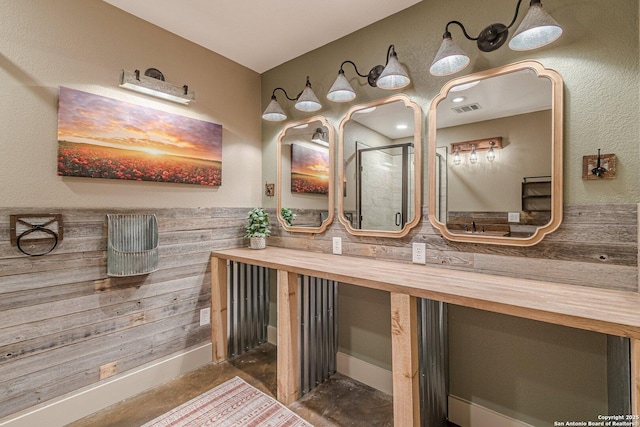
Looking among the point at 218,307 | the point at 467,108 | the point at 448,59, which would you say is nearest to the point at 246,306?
the point at 218,307

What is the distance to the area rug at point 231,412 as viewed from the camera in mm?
1758

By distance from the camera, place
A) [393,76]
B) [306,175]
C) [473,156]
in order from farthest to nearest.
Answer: [306,175]
[393,76]
[473,156]

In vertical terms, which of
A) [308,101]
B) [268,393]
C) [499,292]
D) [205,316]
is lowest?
[268,393]

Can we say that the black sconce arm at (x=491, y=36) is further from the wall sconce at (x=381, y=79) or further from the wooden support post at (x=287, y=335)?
the wooden support post at (x=287, y=335)

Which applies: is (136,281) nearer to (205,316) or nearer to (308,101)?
(205,316)

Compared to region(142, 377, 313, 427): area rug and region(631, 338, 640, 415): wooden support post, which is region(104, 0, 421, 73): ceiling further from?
region(142, 377, 313, 427): area rug

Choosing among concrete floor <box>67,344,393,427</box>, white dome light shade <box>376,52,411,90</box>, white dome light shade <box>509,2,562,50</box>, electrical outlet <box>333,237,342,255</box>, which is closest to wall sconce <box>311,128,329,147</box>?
white dome light shade <box>376,52,411,90</box>

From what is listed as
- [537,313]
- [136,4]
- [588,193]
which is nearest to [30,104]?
[136,4]

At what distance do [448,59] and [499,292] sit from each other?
1210 mm

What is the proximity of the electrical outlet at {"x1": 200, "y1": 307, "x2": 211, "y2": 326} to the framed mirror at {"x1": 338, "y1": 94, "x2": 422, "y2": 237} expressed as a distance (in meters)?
1.33

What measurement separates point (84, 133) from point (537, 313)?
8.06ft

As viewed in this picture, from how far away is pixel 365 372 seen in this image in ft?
A: 7.14

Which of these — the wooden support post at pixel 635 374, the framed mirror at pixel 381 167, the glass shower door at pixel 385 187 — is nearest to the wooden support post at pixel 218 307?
the framed mirror at pixel 381 167

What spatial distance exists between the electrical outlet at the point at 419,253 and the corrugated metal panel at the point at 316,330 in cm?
69
